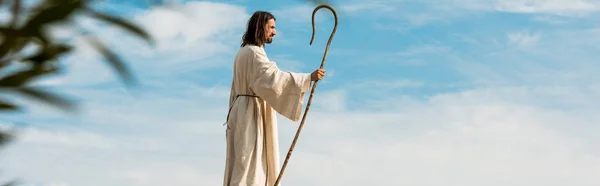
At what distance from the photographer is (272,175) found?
5484 mm

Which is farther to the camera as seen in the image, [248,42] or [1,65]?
[248,42]

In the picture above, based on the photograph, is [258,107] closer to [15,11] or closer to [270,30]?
[270,30]

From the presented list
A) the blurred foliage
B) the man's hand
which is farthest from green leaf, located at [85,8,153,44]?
the man's hand

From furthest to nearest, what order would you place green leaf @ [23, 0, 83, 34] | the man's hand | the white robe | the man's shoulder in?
the man's shoulder < the white robe < the man's hand < green leaf @ [23, 0, 83, 34]

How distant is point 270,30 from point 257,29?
0.09m

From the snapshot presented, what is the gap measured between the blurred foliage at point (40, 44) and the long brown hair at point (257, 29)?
15.6ft

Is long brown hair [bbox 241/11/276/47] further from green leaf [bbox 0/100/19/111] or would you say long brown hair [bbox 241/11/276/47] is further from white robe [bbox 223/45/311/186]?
green leaf [bbox 0/100/19/111]

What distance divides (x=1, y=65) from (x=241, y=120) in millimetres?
4772

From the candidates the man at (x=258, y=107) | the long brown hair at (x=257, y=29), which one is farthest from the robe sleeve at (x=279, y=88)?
the long brown hair at (x=257, y=29)

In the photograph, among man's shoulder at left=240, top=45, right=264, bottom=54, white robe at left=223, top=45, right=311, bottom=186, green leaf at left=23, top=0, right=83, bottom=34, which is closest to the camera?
green leaf at left=23, top=0, right=83, bottom=34

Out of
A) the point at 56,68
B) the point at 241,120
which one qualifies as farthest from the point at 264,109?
the point at 56,68

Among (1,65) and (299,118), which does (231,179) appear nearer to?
(299,118)

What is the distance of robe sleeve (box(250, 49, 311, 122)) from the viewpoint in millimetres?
5375

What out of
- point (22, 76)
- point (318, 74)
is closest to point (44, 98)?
point (22, 76)
